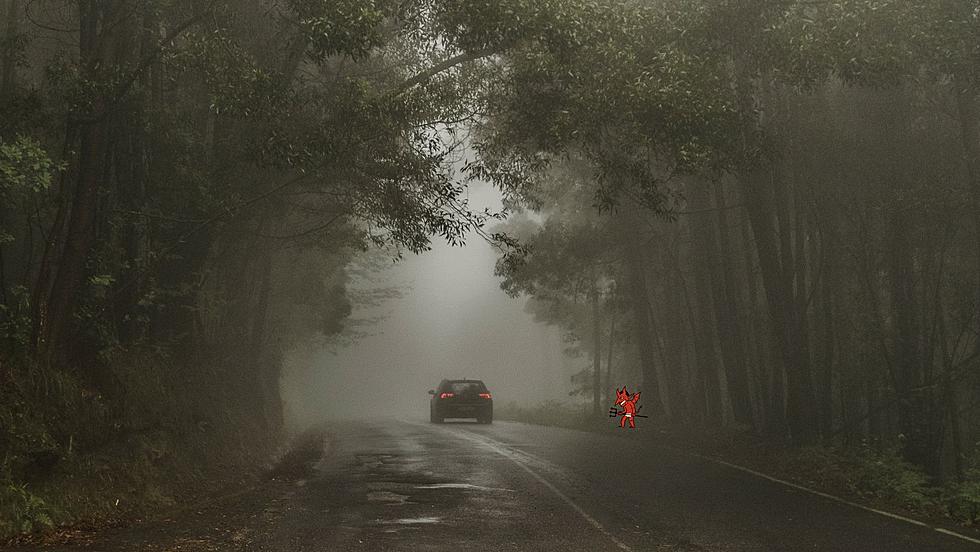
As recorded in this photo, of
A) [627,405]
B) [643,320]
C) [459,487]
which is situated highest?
[643,320]

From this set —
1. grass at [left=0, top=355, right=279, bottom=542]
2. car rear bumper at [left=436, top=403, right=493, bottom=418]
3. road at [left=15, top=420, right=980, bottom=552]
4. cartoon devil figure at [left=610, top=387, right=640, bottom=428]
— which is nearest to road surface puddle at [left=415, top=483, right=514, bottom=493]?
road at [left=15, top=420, right=980, bottom=552]

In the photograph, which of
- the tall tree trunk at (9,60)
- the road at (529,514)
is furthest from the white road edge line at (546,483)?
the tall tree trunk at (9,60)

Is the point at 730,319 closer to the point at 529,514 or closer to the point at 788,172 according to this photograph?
the point at 788,172

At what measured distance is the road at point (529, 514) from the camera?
29.1 ft

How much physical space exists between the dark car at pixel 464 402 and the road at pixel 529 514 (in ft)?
47.3

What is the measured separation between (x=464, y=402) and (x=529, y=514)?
836 inches

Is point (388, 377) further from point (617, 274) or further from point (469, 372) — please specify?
point (617, 274)

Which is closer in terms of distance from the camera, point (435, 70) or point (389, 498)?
point (389, 498)

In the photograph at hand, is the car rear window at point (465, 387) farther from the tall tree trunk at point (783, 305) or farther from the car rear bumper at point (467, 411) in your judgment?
the tall tree trunk at point (783, 305)

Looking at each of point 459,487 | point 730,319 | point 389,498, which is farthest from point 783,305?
point 389,498

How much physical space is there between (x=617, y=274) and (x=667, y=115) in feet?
53.7

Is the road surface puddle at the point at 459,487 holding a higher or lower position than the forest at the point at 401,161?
lower

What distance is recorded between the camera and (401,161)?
47.7 feet

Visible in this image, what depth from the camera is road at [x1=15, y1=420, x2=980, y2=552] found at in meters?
8.86
